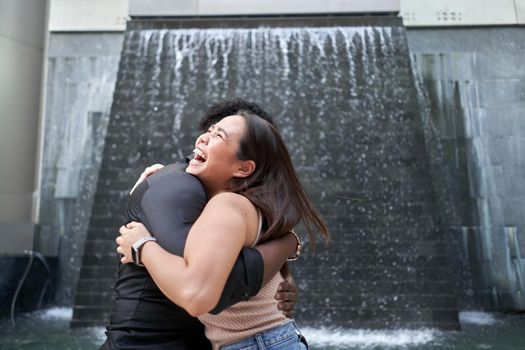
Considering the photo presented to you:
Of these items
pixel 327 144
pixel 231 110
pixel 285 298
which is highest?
pixel 327 144

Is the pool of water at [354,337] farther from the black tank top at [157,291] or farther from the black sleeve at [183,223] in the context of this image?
the black sleeve at [183,223]

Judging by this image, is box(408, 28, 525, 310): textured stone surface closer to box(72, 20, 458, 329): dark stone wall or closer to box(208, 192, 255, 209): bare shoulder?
box(72, 20, 458, 329): dark stone wall

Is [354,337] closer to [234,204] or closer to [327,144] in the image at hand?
[327,144]

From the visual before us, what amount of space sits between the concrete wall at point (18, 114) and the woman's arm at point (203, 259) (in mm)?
7445

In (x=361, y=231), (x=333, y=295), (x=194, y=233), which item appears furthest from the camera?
(x=361, y=231)

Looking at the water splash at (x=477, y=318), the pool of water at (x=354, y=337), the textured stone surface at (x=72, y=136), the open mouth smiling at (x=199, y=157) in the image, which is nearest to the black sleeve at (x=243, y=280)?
the open mouth smiling at (x=199, y=157)

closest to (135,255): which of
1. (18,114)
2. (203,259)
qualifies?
(203,259)

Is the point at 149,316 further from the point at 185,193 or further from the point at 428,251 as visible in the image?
the point at 428,251

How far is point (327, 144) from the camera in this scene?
6.95m

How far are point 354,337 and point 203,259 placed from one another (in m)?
4.49

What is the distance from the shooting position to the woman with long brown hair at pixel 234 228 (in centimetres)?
121

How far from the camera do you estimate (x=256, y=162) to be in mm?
1546

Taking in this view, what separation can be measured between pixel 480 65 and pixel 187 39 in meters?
4.97

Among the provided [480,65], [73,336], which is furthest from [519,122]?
[73,336]
